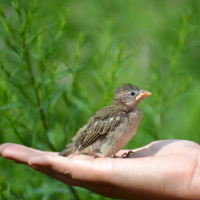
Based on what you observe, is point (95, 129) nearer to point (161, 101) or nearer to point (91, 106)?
point (91, 106)

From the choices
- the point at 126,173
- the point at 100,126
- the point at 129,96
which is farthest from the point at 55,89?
the point at 126,173

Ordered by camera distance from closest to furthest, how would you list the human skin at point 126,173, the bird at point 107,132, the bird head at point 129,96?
the human skin at point 126,173, the bird at point 107,132, the bird head at point 129,96

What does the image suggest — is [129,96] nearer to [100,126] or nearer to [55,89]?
[100,126]

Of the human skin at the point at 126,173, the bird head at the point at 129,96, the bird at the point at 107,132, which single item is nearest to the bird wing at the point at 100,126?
the bird at the point at 107,132

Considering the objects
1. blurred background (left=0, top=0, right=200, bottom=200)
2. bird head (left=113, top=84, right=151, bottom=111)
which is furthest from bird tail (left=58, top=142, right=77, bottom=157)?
bird head (left=113, top=84, right=151, bottom=111)

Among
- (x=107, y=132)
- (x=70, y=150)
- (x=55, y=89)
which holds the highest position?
(x=55, y=89)

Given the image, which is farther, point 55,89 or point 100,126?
point 55,89

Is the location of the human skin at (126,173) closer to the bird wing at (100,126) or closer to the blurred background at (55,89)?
the blurred background at (55,89)
